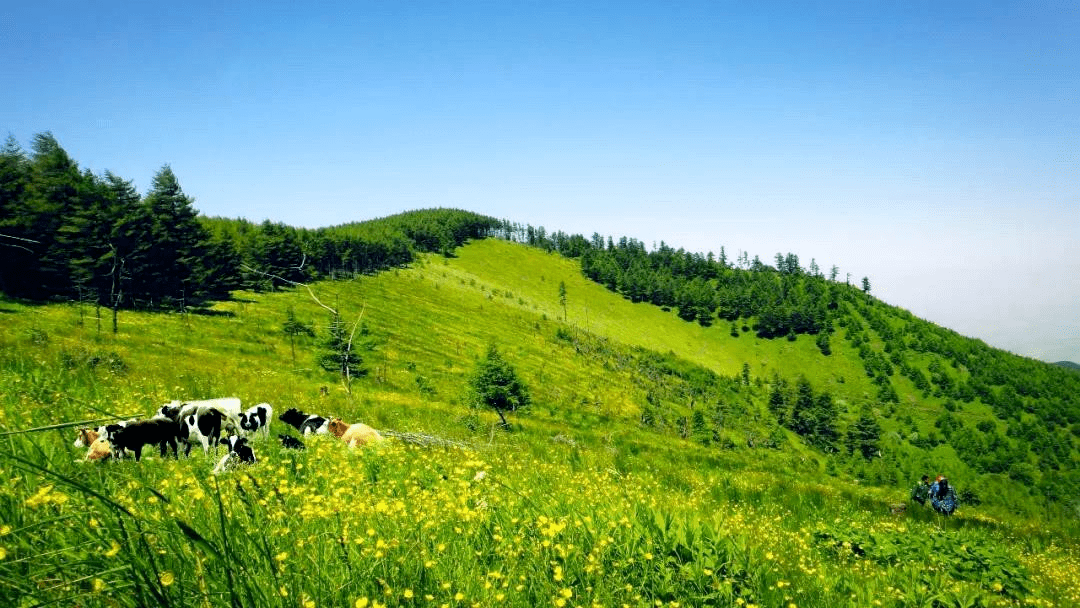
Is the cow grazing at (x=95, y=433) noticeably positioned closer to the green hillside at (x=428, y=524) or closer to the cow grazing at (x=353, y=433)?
the green hillside at (x=428, y=524)

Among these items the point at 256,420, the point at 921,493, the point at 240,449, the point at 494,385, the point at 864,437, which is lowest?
the point at 864,437

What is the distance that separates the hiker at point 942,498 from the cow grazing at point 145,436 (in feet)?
66.9

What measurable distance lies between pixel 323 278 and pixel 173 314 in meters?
57.5

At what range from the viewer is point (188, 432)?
8.49 metres

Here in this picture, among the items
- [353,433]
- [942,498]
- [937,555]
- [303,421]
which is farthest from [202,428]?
[942,498]

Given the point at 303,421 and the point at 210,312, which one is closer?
the point at 303,421

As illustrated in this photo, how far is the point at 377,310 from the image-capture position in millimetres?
94812

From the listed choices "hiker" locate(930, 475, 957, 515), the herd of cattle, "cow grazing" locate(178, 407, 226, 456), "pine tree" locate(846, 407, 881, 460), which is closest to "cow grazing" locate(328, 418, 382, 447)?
the herd of cattle

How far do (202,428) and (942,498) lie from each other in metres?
20.6

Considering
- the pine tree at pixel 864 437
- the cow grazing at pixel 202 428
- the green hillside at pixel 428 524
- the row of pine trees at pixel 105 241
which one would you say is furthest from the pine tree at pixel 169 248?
the pine tree at pixel 864 437

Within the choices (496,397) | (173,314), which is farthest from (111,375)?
(173,314)

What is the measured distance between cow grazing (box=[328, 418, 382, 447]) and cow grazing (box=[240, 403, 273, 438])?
1369 mm

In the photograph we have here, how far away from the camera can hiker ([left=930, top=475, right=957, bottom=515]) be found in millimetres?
16219

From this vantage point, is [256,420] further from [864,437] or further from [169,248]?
[864,437]
